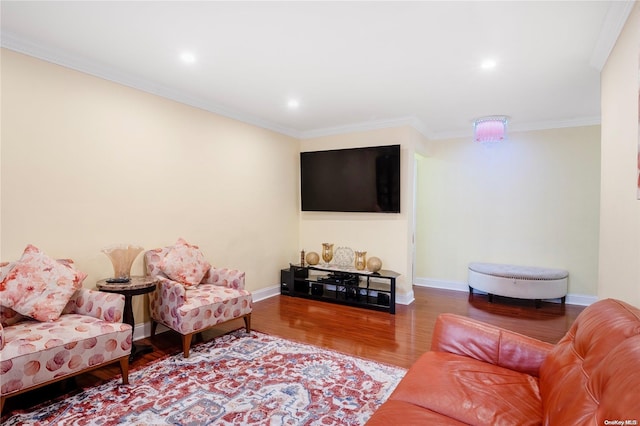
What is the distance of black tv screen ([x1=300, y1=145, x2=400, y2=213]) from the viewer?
14.9 feet

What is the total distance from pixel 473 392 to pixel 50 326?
2653mm

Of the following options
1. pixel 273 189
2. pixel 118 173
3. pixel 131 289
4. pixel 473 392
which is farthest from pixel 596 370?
pixel 273 189

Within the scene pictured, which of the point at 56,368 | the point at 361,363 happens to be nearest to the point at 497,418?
the point at 361,363

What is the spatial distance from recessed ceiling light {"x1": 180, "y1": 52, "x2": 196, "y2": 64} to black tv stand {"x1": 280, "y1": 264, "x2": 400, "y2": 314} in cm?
305

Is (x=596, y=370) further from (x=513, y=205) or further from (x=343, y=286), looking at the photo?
(x=513, y=205)

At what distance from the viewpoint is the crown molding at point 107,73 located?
8.18 feet

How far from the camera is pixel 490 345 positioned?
73.2 inches

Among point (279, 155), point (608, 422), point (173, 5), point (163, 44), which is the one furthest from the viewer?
point (279, 155)

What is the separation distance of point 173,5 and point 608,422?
2798 mm

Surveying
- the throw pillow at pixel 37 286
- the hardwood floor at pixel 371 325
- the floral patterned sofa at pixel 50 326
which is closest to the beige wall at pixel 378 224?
the hardwood floor at pixel 371 325

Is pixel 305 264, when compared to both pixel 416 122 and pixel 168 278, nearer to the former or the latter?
pixel 168 278

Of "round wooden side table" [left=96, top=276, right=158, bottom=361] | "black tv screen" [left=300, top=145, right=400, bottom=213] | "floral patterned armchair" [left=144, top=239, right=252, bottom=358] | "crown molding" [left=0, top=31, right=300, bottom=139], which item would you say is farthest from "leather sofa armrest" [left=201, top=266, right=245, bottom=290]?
"black tv screen" [left=300, top=145, right=400, bottom=213]

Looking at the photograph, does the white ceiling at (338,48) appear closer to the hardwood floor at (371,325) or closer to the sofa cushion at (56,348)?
the sofa cushion at (56,348)

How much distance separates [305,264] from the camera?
5094mm
